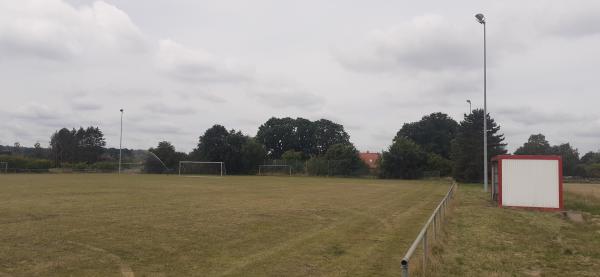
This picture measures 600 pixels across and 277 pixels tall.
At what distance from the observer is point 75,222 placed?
48.3 feet

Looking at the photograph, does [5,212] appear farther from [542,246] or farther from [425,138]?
[425,138]

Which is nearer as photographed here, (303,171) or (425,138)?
(303,171)

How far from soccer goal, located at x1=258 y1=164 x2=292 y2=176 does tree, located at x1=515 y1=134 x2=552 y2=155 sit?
6768cm

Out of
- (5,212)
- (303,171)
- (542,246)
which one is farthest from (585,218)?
(303,171)

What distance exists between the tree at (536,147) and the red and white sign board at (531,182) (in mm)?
106835

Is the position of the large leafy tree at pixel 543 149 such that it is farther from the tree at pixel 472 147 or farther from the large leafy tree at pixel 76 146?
the large leafy tree at pixel 76 146

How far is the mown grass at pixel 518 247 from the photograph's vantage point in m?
9.30

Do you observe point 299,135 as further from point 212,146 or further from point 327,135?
point 212,146

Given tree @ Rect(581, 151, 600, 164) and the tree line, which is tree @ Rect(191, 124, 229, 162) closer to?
the tree line

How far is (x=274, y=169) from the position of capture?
8400cm

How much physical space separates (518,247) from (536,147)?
131 meters

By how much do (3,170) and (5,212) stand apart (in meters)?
66.7

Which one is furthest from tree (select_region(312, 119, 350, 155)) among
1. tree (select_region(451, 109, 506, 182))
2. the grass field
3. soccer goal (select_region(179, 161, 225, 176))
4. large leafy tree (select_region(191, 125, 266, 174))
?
the grass field

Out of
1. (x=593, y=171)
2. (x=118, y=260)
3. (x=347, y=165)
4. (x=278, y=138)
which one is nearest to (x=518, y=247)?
(x=118, y=260)
